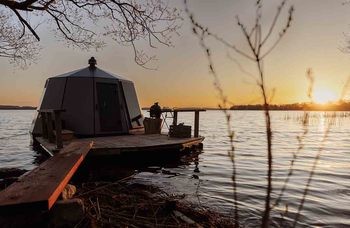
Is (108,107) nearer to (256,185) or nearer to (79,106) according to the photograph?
(79,106)

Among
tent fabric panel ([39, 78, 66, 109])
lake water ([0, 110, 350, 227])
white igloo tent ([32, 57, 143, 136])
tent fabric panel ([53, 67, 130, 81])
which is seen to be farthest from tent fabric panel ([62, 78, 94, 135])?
lake water ([0, 110, 350, 227])

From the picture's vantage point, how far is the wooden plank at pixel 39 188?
3785 mm

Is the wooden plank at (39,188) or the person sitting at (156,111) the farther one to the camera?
the person sitting at (156,111)

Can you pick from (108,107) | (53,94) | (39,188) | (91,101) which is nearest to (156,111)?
(108,107)

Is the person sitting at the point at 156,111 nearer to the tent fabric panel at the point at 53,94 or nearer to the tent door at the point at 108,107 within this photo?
the tent door at the point at 108,107

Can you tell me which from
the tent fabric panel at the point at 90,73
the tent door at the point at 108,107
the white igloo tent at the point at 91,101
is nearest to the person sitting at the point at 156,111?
the white igloo tent at the point at 91,101

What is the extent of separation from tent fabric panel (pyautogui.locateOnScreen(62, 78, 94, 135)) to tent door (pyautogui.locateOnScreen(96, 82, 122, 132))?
1.42ft

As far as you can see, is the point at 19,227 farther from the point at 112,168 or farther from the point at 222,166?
the point at 222,166

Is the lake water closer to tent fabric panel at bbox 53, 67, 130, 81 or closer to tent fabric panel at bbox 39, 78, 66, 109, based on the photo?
tent fabric panel at bbox 39, 78, 66, 109

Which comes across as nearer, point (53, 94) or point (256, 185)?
point (256, 185)

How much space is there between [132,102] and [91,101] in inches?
100

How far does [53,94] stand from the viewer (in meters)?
16.6

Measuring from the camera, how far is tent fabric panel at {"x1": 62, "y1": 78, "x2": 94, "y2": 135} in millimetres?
15375

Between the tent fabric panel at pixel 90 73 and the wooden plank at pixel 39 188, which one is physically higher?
the tent fabric panel at pixel 90 73
